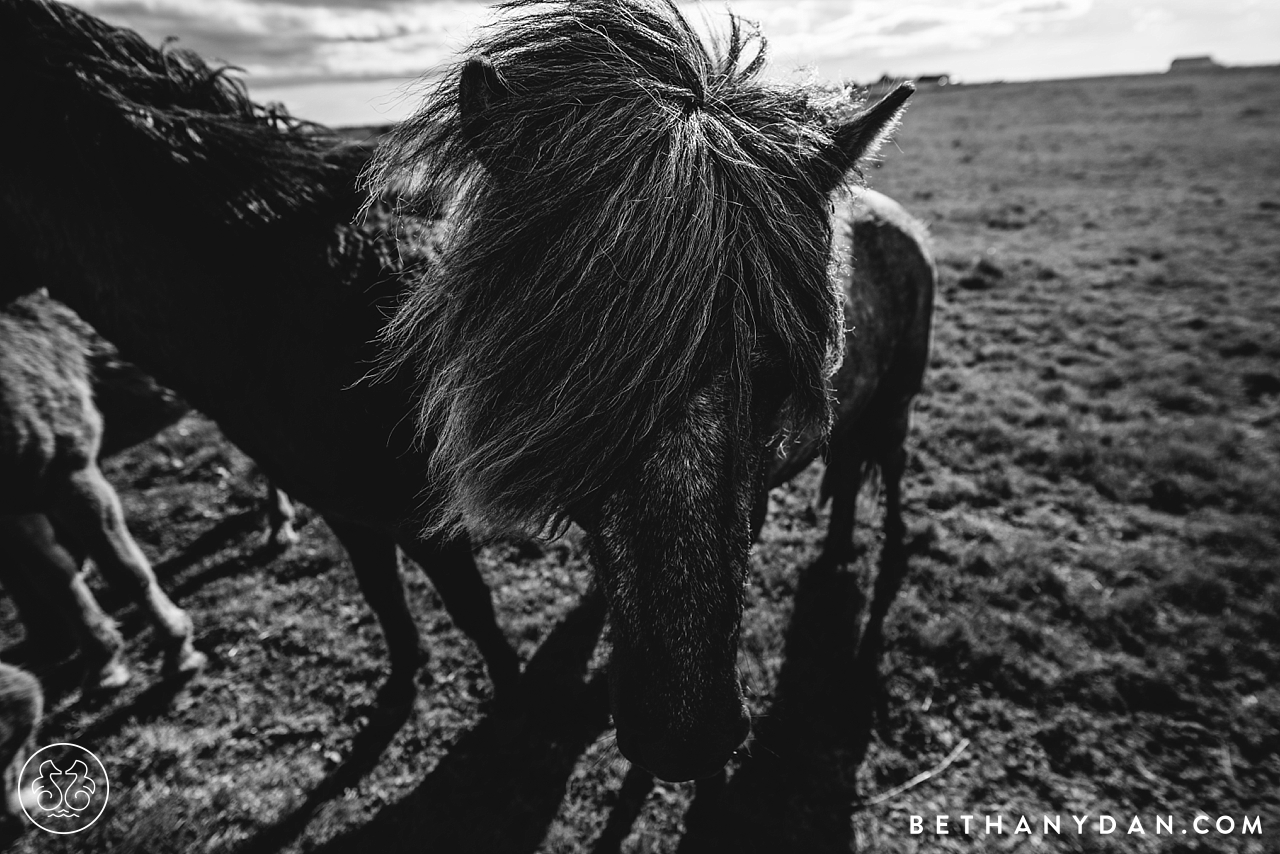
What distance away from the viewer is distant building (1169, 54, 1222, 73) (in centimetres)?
5543

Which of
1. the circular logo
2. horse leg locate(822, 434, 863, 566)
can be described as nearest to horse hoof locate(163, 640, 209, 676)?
the circular logo

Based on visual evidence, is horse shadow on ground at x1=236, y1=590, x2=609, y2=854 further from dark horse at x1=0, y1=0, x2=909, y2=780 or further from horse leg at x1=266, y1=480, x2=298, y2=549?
horse leg at x1=266, y1=480, x2=298, y2=549

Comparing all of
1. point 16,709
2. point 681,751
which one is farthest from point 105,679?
point 681,751

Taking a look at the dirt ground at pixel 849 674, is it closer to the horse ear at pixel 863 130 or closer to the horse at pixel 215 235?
the horse ear at pixel 863 130

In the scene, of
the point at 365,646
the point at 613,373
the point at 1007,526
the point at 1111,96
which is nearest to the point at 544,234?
the point at 613,373

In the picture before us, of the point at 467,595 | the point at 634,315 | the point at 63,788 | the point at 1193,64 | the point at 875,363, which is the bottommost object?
the point at 63,788

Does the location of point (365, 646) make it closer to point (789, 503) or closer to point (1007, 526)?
point (789, 503)

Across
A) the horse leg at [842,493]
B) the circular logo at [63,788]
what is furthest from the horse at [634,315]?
the circular logo at [63,788]

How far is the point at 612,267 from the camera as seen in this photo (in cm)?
137

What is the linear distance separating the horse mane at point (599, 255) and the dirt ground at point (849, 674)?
0.83 metres

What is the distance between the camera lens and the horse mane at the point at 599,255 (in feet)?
4.50

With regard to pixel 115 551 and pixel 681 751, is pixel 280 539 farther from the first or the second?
pixel 681 751

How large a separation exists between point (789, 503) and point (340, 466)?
4.00 meters

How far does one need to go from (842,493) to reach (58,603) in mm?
5301
